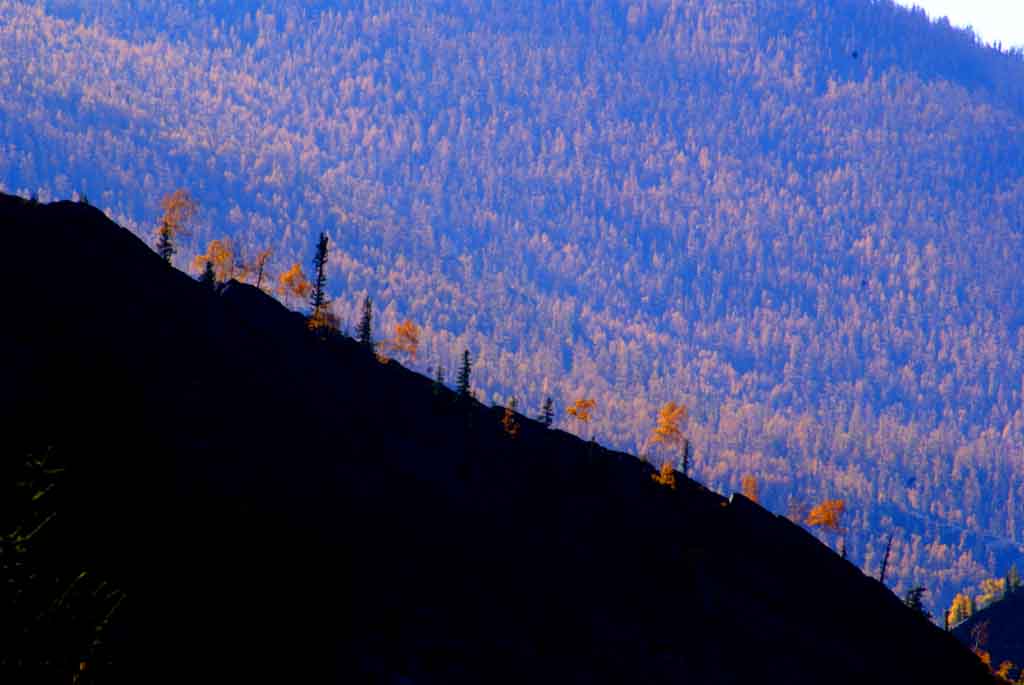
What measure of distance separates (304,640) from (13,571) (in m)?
34.4

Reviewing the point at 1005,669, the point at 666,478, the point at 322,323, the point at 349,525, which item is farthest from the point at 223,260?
the point at 1005,669

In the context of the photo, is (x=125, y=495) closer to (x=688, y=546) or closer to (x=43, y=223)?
(x=43, y=223)

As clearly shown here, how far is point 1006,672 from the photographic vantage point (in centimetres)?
16675

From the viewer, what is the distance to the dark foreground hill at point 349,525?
5850 cm

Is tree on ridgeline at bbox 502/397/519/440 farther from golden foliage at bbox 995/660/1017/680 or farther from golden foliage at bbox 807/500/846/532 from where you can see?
golden foliage at bbox 995/660/1017/680

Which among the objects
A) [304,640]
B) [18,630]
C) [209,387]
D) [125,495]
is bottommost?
[18,630]

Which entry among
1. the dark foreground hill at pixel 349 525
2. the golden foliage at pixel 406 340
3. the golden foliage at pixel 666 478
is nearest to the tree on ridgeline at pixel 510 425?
the dark foreground hill at pixel 349 525

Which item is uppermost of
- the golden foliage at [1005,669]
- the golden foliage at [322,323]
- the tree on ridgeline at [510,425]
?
the golden foliage at [1005,669]

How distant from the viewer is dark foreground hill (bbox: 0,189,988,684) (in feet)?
192

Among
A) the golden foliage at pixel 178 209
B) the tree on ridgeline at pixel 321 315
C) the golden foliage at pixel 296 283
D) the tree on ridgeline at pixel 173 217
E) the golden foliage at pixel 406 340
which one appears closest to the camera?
the tree on ridgeline at pixel 321 315

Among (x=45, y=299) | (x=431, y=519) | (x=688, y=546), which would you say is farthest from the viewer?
(x=688, y=546)

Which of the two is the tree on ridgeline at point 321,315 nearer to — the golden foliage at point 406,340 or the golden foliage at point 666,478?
the golden foliage at point 406,340

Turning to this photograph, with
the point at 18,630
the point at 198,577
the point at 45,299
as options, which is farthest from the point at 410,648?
the point at 18,630

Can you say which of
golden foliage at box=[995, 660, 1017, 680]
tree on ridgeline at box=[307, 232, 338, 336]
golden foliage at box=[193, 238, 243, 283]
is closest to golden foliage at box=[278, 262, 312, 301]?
golden foliage at box=[193, 238, 243, 283]
